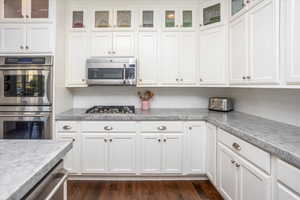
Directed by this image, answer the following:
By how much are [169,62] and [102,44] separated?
1032mm

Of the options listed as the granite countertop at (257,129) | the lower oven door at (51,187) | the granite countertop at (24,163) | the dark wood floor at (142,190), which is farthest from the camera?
the dark wood floor at (142,190)

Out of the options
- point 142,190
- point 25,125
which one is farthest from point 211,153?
point 25,125

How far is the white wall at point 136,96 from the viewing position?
10.5 ft

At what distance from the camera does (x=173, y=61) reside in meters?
2.89

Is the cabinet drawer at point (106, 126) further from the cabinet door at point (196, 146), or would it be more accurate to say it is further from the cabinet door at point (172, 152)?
the cabinet door at point (196, 146)

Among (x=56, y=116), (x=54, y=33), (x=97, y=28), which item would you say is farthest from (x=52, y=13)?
(x=56, y=116)

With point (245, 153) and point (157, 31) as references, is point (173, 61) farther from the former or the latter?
point (245, 153)

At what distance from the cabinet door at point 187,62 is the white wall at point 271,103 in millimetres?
713

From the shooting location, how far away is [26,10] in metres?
2.47

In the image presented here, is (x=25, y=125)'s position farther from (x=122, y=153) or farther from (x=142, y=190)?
(x=142, y=190)

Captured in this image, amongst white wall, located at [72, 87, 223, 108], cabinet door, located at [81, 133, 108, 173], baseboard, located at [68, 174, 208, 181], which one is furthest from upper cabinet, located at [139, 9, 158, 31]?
baseboard, located at [68, 174, 208, 181]

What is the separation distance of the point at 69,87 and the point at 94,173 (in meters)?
1.34

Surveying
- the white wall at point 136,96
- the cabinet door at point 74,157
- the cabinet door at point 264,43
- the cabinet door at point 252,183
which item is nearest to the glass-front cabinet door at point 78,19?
the white wall at point 136,96

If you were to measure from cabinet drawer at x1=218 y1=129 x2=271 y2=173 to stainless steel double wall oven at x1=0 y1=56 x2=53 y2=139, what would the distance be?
2143 mm
